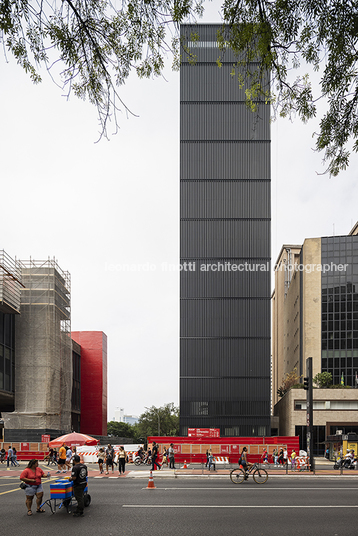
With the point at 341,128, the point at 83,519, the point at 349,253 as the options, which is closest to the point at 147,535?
the point at 83,519

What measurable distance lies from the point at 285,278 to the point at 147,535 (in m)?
105

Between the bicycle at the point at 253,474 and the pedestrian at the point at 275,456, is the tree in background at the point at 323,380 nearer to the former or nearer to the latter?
the pedestrian at the point at 275,456

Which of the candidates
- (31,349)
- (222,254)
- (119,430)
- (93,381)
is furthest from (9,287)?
(119,430)

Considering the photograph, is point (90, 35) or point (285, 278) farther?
point (285, 278)

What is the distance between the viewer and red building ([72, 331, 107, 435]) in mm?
89875

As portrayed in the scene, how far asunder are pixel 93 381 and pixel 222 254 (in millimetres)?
30581

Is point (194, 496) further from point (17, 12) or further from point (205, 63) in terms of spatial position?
point (205, 63)

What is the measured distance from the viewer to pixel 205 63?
81750 millimetres

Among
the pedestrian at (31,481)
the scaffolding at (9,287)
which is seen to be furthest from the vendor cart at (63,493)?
the scaffolding at (9,287)

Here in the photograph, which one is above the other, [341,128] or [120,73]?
[120,73]

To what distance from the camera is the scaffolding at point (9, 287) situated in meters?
50.2

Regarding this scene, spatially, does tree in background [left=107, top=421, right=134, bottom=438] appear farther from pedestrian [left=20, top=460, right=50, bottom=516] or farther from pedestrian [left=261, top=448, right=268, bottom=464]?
pedestrian [left=20, top=460, right=50, bottom=516]

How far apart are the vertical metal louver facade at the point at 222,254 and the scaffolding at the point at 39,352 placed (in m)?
21.1

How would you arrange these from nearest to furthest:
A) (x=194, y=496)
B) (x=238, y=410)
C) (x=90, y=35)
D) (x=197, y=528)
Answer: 1. (x=90, y=35)
2. (x=197, y=528)
3. (x=194, y=496)
4. (x=238, y=410)
